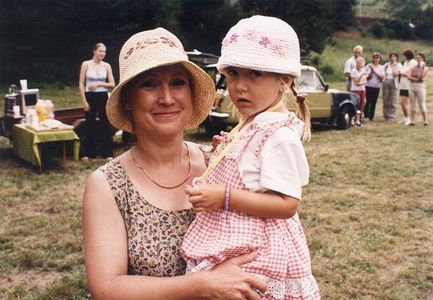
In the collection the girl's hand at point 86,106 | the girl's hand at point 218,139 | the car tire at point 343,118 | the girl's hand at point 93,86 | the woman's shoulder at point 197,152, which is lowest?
the car tire at point 343,118

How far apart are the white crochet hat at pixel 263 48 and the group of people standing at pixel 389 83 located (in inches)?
478

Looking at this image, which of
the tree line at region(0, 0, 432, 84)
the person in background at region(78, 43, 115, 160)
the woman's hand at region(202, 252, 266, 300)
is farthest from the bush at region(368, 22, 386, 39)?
the woman's hand at region(202, 252, 266, 300)

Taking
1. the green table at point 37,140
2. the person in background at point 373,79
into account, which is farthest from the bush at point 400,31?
the green table at point 37,140

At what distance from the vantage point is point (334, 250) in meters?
5.61

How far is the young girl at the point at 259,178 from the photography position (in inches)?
72.7

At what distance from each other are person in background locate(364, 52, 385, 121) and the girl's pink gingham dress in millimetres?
13186

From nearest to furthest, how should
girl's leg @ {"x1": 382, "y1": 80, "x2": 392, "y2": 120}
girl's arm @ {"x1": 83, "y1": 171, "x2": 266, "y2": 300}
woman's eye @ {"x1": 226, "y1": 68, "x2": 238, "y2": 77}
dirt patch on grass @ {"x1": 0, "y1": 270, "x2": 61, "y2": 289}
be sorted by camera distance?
girl's arm @ {"x1": 83, "y1": 171, "x2": 266, "y2": 300} → woman's eye @ {"x1": 226, "y1": 68, "x2": 238, "y2": 77} → dirt patch on grass @ {"x1": 0, "y1": 270, "x2": 61, "y2": 289} → girl's leg @ {"x1": 382, "y1": 80, "x2": 392, "y2": 120}

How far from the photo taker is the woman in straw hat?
1741 millimetres

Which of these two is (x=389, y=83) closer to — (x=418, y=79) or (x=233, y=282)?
(x=418, y=79)

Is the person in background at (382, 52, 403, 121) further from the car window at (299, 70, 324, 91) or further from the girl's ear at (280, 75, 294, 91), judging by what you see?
the girl's ear at (280, 75, 294, 91)

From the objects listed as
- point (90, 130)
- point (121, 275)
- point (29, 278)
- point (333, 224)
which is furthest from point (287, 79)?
point (90, 130)

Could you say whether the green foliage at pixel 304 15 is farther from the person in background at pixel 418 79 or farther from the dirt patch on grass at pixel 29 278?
the dirt patch on grass at pixel 29 278

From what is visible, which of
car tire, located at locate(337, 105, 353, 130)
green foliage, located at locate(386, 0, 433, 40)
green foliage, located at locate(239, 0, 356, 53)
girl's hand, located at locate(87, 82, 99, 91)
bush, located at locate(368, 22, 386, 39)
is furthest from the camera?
bush, located at locate(368, 22, 386, 39)

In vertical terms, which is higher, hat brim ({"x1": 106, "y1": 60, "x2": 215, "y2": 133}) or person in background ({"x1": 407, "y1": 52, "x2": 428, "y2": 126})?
hat brim ({"x1": 106, "y1": 60, "x2": 215, "y2": 133})
